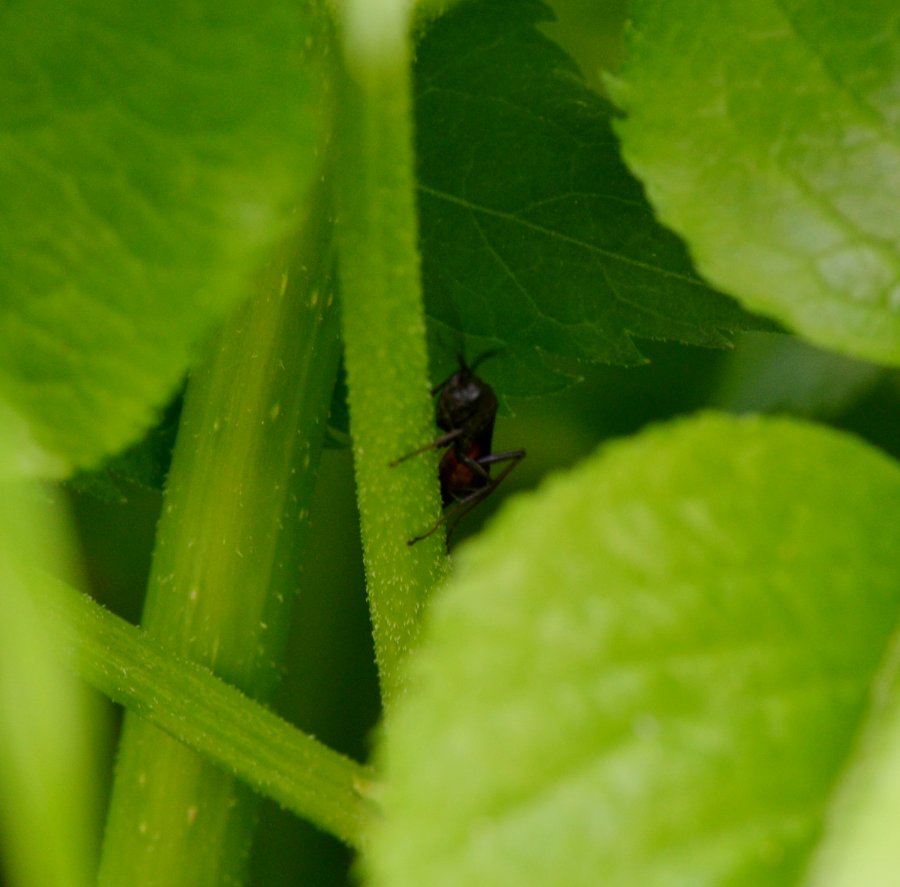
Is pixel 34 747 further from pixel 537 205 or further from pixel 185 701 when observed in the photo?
pixel 537 205

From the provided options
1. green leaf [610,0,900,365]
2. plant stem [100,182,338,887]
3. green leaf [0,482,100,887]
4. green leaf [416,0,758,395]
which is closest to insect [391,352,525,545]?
green leaf [416,0,758,395]

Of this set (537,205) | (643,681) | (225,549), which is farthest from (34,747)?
(537,205)

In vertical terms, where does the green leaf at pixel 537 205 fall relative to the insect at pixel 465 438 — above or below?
above

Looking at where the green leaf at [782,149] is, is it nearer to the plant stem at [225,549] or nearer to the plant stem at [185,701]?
the plant stem at [225,549]

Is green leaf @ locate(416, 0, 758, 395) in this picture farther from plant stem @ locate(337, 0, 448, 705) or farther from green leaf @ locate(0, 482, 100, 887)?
green leaf @ locate(0, 482, 100, 887)

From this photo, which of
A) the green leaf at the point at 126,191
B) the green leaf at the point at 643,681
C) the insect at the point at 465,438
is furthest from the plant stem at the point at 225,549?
the green leaf at the point at 643,681
